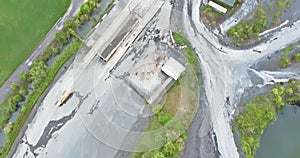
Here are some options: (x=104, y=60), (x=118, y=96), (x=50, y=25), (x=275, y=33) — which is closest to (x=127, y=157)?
(x=118, y=96)

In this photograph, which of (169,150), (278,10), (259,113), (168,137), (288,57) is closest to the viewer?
(169,150)

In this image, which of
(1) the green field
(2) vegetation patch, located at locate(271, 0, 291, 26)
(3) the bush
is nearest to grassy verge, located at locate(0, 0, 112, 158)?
(1) the green field

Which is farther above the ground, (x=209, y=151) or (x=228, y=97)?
(x=228, y=97)

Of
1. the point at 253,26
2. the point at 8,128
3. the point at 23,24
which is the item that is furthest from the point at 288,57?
the point at 8,128

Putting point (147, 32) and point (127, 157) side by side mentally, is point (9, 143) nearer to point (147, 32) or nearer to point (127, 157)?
point (127, 157)

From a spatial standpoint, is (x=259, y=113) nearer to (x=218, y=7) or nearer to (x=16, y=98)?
(x=218, y=7)

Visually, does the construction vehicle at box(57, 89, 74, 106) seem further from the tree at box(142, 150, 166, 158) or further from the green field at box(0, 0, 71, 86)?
the tree at box(142, 150, 166, 158)

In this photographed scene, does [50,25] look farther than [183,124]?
Yes
